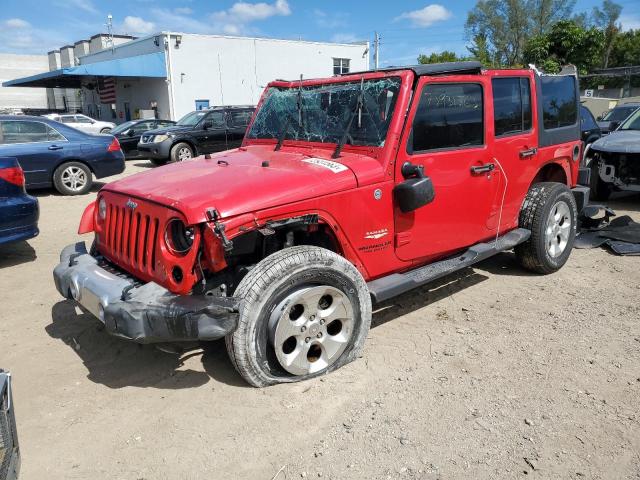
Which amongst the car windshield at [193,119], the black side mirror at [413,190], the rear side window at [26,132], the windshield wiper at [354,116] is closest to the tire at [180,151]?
the car windshield at [193,119]

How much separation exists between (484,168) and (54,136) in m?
8.65

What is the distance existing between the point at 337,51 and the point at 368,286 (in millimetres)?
30202

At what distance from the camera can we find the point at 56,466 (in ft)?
8.78

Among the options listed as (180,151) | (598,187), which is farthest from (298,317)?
(180,151)

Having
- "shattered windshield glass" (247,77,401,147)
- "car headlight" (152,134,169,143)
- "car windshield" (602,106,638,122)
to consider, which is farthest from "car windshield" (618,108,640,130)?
"car headlight" (152,134,169,143)

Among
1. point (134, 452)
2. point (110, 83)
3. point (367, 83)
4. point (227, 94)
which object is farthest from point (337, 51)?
point (134, 452)

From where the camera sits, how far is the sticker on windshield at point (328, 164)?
11.3ft

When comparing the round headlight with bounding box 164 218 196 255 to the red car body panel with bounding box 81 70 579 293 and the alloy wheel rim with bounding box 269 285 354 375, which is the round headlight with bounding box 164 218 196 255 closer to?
the red car body panel with bounding box 81 70 579 293

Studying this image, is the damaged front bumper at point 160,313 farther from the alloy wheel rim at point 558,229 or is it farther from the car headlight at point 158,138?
the car headlight at point 158,138

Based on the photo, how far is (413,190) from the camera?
3508 millimetres

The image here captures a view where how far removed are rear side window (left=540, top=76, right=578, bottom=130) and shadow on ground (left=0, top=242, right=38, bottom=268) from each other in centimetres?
592

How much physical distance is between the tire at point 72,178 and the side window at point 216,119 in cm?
512

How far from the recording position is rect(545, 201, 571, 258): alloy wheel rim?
5.05 metres

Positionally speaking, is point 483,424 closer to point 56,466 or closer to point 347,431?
point 347,431
